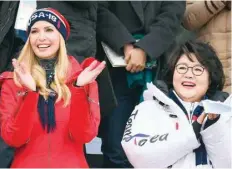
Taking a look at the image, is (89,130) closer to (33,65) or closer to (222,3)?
(33,65)

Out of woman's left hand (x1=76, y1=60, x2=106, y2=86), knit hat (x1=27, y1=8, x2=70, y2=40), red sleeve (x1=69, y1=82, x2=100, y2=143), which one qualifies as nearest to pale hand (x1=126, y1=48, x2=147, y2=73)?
knit hat (x1=27, y1=8, x2=70, y2=40)

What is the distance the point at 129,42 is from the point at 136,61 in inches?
5.5

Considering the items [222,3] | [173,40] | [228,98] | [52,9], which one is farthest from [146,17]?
[228,98]

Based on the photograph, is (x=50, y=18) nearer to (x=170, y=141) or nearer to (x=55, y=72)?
(x=55, y=72)

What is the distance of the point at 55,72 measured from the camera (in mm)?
3215

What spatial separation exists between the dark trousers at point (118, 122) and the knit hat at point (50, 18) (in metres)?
0.70

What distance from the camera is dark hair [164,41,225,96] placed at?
3.33 meters

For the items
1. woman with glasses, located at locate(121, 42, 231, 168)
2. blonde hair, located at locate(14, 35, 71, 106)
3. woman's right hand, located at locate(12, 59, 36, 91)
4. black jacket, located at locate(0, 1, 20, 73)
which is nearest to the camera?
woman's right hand, located at locate(12, 59, 36, 91)

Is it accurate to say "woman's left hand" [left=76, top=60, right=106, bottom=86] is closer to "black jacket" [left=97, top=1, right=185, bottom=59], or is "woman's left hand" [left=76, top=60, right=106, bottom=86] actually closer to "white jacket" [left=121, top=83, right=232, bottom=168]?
"white jacket" [left=121, top=83, right=232, bottom=168]

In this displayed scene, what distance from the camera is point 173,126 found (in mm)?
3129

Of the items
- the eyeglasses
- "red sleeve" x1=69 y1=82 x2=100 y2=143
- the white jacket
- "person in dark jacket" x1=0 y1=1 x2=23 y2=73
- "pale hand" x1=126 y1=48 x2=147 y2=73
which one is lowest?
the white jacket

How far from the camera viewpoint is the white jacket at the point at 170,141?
2998mm

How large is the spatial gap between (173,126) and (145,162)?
9.3 inches

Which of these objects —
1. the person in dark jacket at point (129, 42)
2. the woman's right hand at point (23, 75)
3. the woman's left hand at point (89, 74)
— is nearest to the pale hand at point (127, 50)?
the person in dark jacket at point (129, 42)
